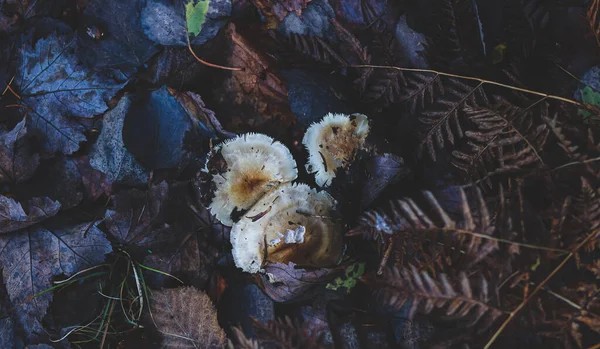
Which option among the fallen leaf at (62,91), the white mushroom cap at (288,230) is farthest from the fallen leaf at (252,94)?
the fallen leaf at (62,91)

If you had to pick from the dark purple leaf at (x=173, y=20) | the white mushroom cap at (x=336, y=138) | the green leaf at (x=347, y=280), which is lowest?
the green leaf at (x=347, y=280)

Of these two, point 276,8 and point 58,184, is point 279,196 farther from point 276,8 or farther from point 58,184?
point 58,184

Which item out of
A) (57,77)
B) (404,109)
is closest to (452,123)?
(404,109)

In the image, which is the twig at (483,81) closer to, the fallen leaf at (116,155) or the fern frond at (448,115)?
the fern frond at (448,115)

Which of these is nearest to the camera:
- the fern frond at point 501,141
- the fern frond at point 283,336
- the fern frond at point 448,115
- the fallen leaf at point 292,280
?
the fern frond at point 283,336

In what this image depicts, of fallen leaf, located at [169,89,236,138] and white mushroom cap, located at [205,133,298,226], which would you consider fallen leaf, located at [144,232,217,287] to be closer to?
white mushroom cap, located at [205,133,298,226]

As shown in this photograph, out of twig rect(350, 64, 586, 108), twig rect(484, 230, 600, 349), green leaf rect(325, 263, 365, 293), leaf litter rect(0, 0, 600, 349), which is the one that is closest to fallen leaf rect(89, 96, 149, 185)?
leaf litter rect(0, 0, 600, 349)

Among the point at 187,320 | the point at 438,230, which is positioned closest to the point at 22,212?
the point at 187,320
